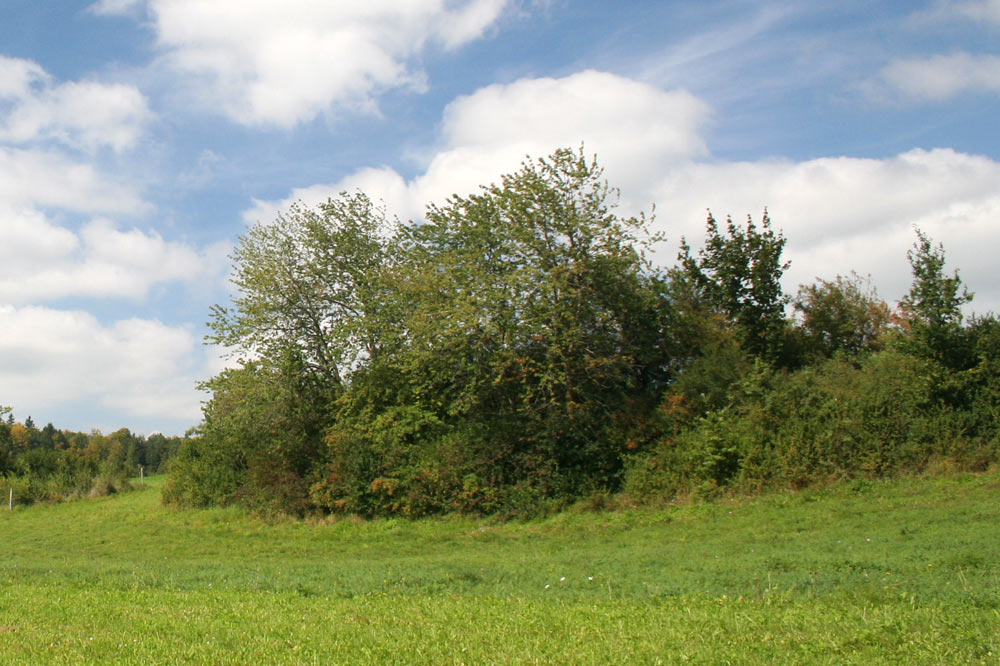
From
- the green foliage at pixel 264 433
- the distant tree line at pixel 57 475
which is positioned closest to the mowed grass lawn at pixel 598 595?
the green foliage at pixel 264 433

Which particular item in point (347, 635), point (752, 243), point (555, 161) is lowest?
point (347, 635)

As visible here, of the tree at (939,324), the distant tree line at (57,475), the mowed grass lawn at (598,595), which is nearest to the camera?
the mowed grass lawn at (598,595)

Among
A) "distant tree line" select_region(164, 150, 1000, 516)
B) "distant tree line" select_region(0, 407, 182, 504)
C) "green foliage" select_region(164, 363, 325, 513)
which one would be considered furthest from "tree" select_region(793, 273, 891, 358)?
"distant tree line" select_region(0, 407, 182, 504)

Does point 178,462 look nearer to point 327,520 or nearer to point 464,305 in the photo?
point 327,520

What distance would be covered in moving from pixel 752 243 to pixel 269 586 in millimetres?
23043

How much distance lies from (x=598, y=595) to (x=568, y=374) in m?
17.1

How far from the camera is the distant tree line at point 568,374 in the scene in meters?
23.4

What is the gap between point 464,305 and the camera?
26.5 m

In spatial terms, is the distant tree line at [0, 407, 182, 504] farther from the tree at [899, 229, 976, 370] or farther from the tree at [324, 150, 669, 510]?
the tree at [899, 229, 976, 370]

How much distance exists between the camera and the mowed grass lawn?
21.9ft

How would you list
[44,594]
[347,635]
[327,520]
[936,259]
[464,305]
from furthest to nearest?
[327,520], [464,305], [936,259], [44,594], [347,635]

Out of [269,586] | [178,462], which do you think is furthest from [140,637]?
[178,462]

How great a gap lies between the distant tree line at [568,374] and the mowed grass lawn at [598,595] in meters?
2.95

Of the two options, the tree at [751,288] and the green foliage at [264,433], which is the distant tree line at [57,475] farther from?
the tree at [751,288]
